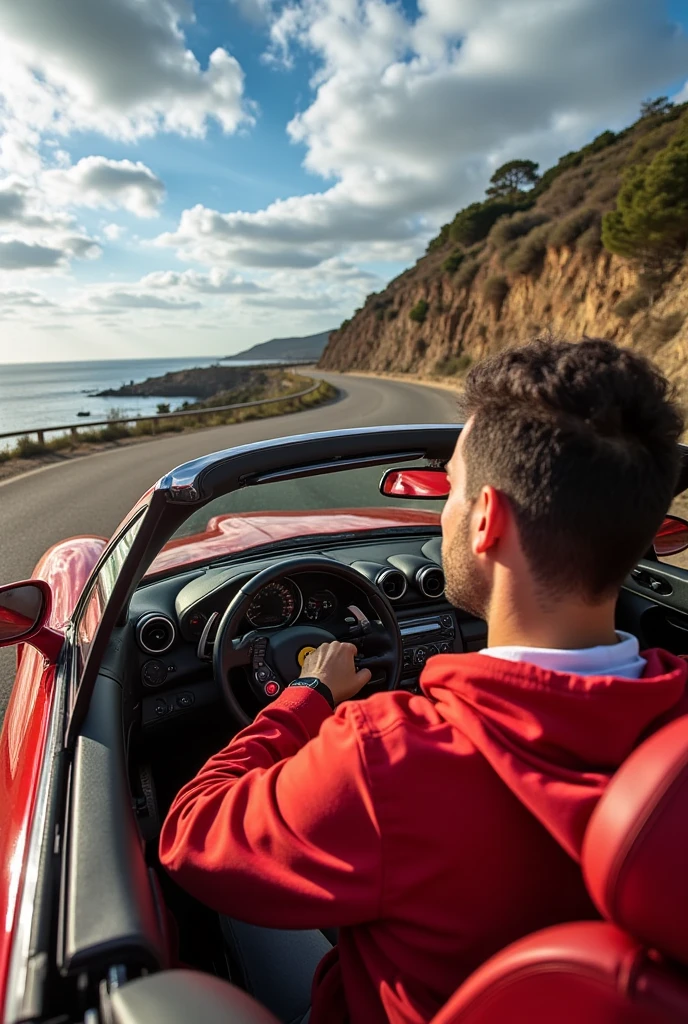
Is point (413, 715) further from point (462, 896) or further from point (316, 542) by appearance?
point (316, 542)

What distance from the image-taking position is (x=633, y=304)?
2556 cm

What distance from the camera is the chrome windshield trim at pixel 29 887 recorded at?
1.21 m

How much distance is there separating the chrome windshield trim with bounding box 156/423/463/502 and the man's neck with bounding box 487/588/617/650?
90 centimetres

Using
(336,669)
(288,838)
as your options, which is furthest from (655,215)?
(288,838)

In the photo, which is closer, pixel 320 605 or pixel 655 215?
pixel 320 605

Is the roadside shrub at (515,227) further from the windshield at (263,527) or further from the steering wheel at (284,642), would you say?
the steering wheel at (284,642)

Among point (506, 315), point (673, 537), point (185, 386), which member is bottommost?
point (185, 386)

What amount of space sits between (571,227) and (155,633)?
117 feet

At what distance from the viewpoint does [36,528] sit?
9.03 meters

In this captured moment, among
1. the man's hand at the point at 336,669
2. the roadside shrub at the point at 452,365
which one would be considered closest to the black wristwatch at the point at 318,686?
the man's hand at the point at 336,669

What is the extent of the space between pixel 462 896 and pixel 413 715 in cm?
30

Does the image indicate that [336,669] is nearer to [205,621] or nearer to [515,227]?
[205,621]

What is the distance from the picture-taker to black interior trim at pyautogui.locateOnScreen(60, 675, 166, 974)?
1229mm

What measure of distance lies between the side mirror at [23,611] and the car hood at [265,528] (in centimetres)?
82
